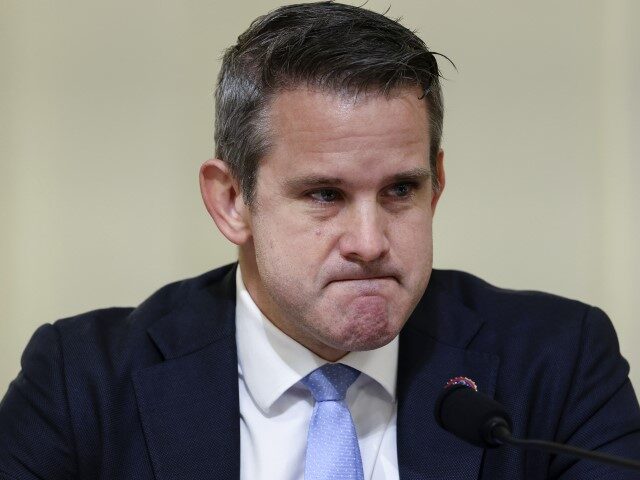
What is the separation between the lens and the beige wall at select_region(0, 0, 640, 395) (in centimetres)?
282

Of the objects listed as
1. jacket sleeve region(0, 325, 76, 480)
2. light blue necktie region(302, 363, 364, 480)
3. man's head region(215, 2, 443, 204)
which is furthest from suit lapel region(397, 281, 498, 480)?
jacket sleeve region(0, 325, 76, 480)

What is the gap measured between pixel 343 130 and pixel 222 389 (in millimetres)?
602

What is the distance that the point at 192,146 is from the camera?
112 inches

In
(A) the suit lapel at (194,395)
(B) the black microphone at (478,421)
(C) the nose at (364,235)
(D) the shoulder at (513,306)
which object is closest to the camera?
(B) the black microphone at (478,421)

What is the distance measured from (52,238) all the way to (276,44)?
1267 mm

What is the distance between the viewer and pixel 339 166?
5.58 feet

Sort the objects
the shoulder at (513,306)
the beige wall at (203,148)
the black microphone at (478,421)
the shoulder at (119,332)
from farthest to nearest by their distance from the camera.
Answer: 1. the beige wall at (203,148)
2. the shoulder at (513,306)
3. the shoulder at (119,332)
4. the black microphone at (478,421)

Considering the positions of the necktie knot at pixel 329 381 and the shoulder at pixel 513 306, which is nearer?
the necktie knot at pixel 329 381

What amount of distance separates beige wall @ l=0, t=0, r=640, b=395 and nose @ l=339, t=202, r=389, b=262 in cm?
123

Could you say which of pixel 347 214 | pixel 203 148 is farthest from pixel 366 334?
pixel 203 148

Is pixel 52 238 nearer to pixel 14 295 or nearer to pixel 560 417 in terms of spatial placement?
pixel 14 295

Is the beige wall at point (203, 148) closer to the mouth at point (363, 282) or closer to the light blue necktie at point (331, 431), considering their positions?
the light blue necktie at point (331, 431)

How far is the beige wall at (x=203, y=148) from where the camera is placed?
2824 millimetres

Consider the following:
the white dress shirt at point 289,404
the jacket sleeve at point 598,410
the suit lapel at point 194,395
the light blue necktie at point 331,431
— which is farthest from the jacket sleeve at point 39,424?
the jacket sleeve at point 598,410
